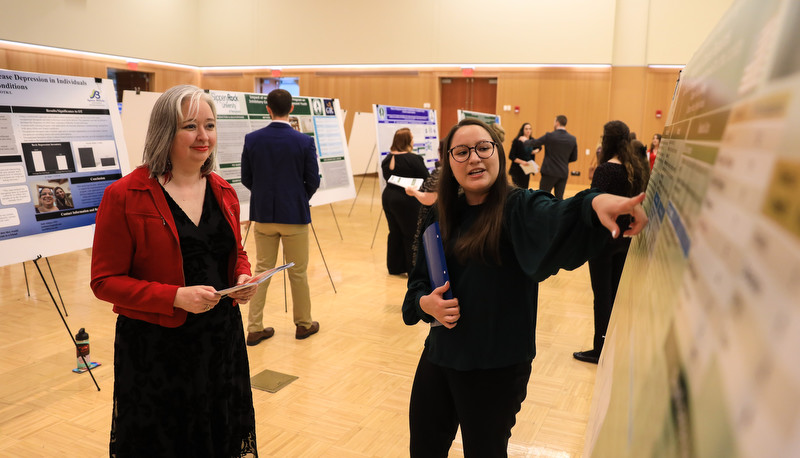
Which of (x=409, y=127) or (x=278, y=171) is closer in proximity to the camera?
(x=278, y=171)

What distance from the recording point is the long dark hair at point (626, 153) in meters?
3.46

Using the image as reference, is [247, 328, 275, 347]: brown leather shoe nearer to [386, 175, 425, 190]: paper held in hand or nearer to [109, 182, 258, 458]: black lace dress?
[386, 175, 425, 190]: paper held in hand

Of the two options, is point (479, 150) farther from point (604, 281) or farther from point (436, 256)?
point (604, 281)

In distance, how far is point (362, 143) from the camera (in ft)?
37.9

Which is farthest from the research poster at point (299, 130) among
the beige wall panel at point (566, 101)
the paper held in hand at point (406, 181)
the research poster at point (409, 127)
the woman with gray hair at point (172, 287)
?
the beige wall panel at point (566, 101)

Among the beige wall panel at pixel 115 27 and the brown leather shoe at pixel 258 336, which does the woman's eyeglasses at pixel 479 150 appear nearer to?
the brown leather shoe at pixel 258 336

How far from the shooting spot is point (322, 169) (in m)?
6.37

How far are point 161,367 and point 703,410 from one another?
1.93m

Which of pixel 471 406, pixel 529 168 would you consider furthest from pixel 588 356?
pixel 529 168

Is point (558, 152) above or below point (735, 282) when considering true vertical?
A: below

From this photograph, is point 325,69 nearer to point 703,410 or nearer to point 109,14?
point 109,14

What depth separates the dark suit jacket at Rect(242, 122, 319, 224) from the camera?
4191mm

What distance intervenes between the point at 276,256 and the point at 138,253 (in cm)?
254

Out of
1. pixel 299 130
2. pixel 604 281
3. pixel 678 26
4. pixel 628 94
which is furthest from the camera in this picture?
pixel 628 94
